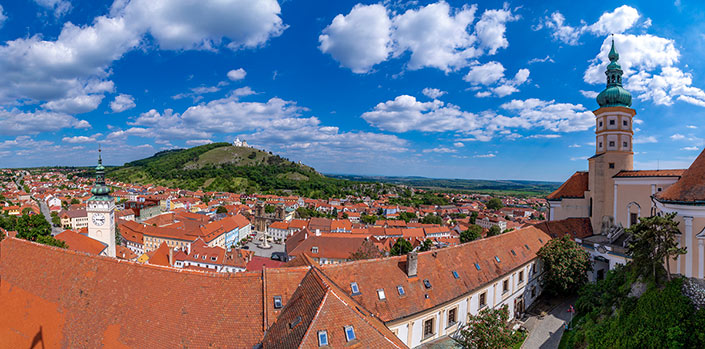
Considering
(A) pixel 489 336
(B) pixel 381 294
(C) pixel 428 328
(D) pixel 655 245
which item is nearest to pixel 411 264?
(B) pixel 381 294

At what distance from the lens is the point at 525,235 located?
111 feet

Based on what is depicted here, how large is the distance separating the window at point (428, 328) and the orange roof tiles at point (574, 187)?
99.0 feet

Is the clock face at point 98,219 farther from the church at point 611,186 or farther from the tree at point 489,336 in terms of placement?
the church at point 611,186

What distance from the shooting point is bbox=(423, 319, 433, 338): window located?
21.2m

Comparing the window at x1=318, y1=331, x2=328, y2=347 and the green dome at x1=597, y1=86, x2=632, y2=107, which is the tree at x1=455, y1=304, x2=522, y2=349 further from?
the green dome at x1=597, y1=86, x2=632, y2=107

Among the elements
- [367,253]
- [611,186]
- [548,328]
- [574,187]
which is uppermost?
[611,186]

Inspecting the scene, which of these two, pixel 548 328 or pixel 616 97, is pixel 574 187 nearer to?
pixel 616 97

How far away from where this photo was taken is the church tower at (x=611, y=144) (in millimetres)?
36125

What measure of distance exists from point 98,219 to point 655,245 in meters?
47.0

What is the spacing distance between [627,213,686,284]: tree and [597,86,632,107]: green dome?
24354 millimetres

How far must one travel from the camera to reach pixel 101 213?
110 ft

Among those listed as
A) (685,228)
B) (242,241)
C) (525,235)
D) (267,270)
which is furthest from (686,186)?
(242,241)

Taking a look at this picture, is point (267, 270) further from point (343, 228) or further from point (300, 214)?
point (300, 214)

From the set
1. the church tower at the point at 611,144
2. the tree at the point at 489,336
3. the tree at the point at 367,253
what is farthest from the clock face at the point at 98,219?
the church tower at the point at 611,144
